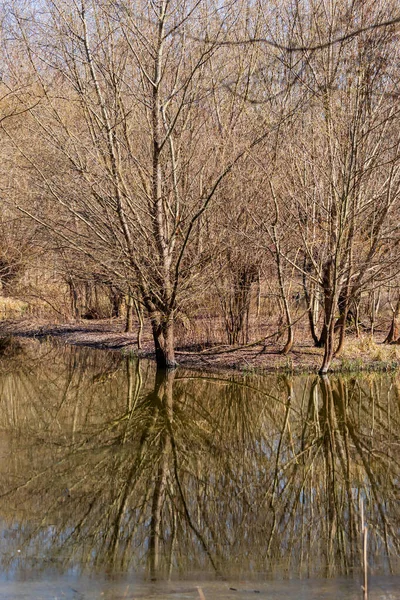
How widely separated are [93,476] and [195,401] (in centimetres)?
376

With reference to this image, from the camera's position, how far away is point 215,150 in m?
14.3

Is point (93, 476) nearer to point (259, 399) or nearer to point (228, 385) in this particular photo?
point (259, 399)

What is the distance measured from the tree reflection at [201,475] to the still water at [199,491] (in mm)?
18

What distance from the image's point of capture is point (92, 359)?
15766 millimetres

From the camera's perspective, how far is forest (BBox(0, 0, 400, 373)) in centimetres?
1191

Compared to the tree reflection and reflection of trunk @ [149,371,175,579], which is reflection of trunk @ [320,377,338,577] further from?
reflection of trunk @ [149,371,175,579]

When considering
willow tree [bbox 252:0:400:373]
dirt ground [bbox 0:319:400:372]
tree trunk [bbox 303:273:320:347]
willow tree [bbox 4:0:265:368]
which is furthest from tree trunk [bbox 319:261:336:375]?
willow tree [bbox 4:0:265:368]

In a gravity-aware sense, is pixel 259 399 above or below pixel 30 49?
below

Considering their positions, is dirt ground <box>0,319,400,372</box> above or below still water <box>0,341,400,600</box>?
above

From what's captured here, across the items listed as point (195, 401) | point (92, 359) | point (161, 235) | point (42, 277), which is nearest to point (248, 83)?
point (161, 235)

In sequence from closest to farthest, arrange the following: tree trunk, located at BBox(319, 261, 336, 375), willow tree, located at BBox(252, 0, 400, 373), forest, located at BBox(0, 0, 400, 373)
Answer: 1. willow tree, located at BBox(252, 0, 400, 373)
2. forest, located at BBox(0, 0, 400, 373)
3. tree trunk, located at BBox(319, 261, 336, 375)

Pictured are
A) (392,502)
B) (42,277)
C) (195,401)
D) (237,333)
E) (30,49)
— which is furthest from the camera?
(42,277)

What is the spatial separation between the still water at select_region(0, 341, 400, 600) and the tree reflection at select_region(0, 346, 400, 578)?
0.02m

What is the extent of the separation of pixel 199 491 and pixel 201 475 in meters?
0.48
